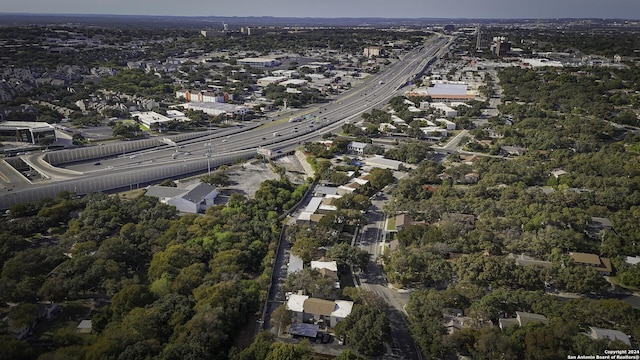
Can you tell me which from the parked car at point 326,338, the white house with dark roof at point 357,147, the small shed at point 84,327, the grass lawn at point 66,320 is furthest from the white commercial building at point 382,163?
the small shed at point 84,327

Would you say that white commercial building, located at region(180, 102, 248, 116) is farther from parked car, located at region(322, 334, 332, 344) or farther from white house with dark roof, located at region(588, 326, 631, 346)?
white house with dark roof, located at region(588, 326, 631, 346)

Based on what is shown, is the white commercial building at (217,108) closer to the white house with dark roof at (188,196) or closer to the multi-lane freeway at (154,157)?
the multi-lane freeway at (154,157)

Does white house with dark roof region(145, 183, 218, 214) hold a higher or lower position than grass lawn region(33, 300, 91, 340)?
higher

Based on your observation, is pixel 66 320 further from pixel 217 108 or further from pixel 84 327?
pixel 217 108

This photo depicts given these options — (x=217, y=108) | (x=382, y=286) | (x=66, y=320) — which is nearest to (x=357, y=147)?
(x=382, y=286)

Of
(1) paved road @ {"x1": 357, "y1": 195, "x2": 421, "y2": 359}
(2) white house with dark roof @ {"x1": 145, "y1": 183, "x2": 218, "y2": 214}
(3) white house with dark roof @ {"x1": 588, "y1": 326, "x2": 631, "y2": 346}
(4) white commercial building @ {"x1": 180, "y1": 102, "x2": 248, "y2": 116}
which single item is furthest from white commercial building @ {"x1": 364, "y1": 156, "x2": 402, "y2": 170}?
(4) white commercial building @ {"x1": 180, "y1": 102, "x2": 248, "y2": 116}

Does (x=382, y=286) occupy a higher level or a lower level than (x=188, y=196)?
lower
